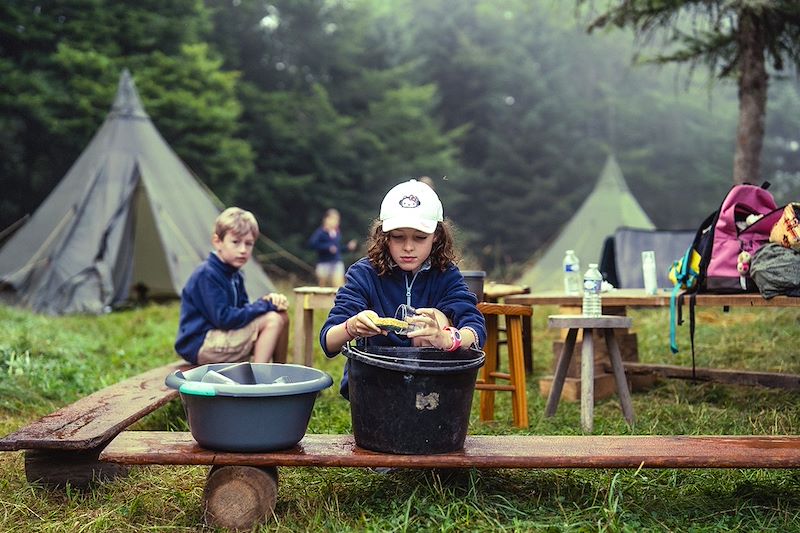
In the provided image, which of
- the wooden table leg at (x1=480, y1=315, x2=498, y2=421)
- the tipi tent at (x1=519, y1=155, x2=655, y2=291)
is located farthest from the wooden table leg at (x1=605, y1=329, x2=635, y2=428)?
the tipi tent at (x1=519, y1=155, x2=655, y2=291)

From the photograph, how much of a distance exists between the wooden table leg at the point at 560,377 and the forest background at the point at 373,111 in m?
6.34

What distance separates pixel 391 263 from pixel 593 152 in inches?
954

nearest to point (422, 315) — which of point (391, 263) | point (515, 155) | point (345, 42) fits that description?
point (391, 263)

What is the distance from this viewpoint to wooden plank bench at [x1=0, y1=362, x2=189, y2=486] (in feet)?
8.31

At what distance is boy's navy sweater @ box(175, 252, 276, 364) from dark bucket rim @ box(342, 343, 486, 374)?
1664 millimetres

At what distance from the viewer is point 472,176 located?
24.1 metres

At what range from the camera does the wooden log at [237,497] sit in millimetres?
2361

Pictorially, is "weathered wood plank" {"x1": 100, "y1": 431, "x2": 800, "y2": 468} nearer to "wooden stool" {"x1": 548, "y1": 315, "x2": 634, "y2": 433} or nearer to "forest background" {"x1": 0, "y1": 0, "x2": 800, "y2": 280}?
"wooden stool" {"x1": 548, "y1": 315, "x2": 634, "y2": 433}

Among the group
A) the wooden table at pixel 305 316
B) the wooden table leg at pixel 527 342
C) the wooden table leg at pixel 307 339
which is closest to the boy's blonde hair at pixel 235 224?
the wooden table at pixel 305 316

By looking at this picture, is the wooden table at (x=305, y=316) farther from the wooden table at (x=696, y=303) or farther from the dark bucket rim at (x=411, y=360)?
the dark bucket rim at (x=411, y=360)

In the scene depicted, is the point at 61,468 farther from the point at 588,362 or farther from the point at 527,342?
the point at 527,342

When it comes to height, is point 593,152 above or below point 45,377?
above

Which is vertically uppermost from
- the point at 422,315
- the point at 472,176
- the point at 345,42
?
the point at 345,42

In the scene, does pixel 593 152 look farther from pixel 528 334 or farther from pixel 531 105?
pixel 528 334
